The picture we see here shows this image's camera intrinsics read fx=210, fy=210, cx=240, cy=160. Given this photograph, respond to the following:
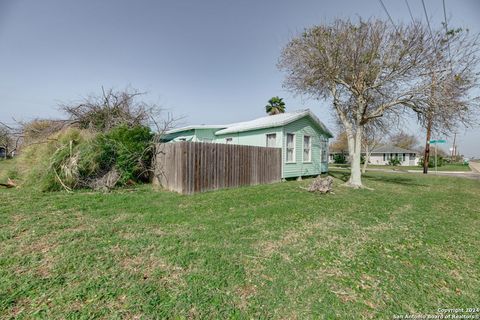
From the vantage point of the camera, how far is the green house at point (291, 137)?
37.5 feet

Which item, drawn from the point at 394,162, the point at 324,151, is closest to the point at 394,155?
the point at 394,162

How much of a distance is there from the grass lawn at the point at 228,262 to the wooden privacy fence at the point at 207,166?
208cm

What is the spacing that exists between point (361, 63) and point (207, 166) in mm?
7796

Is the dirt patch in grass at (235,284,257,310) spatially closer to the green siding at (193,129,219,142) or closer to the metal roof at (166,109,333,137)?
the metal roof at (166,109,333,137)

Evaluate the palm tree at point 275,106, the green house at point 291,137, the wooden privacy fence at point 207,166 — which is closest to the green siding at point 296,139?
the green house at point 291,137

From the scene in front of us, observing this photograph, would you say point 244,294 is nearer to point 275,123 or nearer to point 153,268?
point 153,268

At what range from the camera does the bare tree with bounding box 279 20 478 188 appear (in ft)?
27.8

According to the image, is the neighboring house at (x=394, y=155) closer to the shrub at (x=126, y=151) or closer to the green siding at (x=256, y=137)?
the green siding at (x=256, y=137)

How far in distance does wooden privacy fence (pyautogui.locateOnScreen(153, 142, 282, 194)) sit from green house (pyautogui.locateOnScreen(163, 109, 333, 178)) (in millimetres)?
1461

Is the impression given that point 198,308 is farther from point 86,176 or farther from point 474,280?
point 86,176

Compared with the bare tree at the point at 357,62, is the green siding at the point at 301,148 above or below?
below

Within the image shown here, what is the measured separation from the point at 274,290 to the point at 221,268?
757mm

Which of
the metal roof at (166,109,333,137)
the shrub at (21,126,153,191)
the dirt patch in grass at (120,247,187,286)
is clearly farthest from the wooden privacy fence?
the dirt patch in grass at (120,247,187,286)

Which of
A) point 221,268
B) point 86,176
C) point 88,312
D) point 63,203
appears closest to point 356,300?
point 221,268
